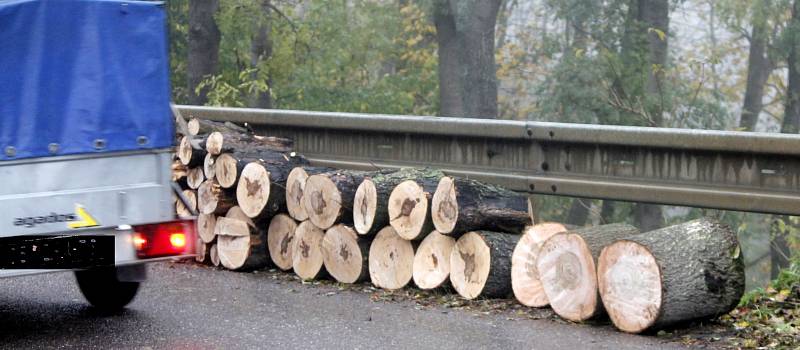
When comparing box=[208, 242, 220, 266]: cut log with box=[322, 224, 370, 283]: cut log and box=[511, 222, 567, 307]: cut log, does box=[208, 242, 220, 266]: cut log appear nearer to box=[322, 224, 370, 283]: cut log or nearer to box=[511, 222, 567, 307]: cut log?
Answer: box=[322, 224, 370, 283]: cut log

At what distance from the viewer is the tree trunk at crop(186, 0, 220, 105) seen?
67.4ft

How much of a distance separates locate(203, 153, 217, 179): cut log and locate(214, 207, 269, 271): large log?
40cm

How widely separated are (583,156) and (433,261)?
1.25m

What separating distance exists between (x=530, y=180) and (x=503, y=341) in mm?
2012

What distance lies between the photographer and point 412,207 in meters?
8.62

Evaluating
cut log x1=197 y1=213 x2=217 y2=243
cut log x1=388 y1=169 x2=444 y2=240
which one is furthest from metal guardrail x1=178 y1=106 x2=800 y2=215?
cut log x1=197 y1=213 x2=217 y2=243

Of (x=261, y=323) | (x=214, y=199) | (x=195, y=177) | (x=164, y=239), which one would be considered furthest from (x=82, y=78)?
(x=195, y=177)

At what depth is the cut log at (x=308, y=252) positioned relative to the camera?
9344mm

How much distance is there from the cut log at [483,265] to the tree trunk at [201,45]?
12.8m

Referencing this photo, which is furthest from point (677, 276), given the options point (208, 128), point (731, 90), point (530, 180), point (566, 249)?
point (731, 90)

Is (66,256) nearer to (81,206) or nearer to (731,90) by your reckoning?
(81,206)

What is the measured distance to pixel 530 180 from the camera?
28.6 ft

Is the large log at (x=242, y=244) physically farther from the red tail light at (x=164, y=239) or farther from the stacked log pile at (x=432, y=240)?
the red tail light at (x=164, y=239)

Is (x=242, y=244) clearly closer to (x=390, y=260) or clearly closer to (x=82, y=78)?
(x=390, y=260)
